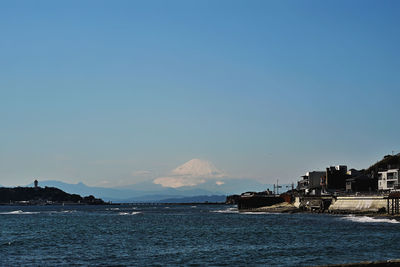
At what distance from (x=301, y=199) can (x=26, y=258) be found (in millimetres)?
121283

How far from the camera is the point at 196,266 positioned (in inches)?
1837

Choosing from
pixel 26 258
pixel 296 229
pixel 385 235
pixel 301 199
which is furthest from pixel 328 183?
pixel 26 258

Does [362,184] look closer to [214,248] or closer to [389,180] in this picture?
[389,180]

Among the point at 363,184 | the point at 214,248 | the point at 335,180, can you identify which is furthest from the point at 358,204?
the point at 214,248

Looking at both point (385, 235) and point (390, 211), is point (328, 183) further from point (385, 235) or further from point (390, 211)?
point (385, 235)

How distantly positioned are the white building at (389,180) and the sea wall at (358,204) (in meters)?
15.3

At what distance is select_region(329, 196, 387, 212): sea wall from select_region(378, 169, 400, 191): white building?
15.3 metres

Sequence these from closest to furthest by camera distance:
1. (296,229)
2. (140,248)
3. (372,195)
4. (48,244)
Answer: (140,248) < (48,244) < (296,229) < (372,195)

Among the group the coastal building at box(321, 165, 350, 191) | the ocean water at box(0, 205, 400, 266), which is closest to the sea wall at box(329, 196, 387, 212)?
the ocean water at box(0, 205, 400, 266)

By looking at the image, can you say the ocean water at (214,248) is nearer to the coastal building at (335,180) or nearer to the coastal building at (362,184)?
the coastal building at (362,184)

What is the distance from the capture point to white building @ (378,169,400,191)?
478 feet

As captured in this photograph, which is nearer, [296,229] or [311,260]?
[311,260]

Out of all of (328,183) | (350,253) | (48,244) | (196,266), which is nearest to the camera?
(196,266)

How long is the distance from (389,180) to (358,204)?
2589 centimetres
